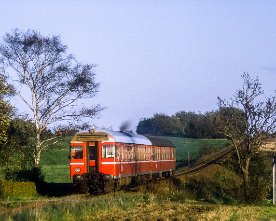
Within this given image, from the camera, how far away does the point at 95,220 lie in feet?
→ 56.3

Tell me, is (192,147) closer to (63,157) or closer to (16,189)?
(63,157)

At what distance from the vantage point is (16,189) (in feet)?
102

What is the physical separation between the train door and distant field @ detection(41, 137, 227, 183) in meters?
10.3

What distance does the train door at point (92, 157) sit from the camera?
31.0 m

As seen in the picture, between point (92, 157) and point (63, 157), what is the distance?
119 feet

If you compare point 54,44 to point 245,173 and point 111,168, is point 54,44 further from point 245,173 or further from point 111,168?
point 245,173

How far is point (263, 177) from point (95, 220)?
15.2m

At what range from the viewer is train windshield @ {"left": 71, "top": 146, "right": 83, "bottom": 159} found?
30.9 meters

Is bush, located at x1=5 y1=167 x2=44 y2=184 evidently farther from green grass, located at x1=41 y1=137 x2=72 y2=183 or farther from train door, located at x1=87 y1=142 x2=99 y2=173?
train door, located at x1=87 y1=142 x2=99 y2=173

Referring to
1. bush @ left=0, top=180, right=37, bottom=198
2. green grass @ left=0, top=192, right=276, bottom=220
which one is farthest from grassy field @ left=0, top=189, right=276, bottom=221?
bush @ left=0, top=180, right=37, bottom=198

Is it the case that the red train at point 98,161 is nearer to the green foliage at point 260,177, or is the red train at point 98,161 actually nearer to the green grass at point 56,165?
the green foliage at point 260,177

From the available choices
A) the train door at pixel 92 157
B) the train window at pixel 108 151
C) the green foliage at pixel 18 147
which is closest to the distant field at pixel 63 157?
the green foliage at pixel 18 147

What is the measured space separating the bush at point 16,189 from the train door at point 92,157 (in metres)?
3.31

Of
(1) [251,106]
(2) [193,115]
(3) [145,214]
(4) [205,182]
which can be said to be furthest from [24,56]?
(2) [193,115]
